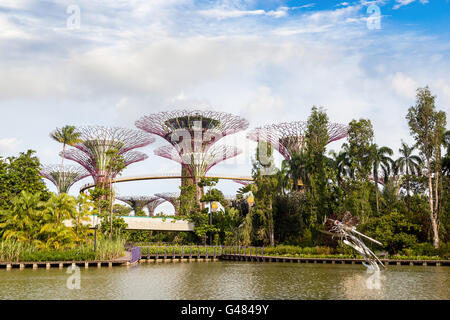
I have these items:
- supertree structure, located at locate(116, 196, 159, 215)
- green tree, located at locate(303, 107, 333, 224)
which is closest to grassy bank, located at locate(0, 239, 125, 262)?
green tree, located at locate(303, 107, 333, 224)

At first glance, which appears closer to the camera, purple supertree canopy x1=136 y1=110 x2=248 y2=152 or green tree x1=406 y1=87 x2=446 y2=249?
green tree x1=406 y1=87 x2=446 y2=249

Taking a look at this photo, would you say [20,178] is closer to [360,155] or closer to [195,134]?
[195,134]

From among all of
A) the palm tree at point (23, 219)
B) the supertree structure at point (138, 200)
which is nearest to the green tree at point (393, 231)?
the palm tree at point (23, 219)

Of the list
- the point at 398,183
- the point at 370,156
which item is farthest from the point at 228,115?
the point at 398,183

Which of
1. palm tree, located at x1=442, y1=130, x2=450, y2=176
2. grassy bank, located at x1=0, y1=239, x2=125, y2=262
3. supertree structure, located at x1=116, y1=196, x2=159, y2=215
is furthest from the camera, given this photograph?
supertree structure, located at x1=116, y1=196, x2=159, y2=215

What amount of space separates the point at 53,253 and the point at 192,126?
92.3ft

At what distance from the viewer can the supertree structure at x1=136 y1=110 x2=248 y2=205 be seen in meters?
51.4

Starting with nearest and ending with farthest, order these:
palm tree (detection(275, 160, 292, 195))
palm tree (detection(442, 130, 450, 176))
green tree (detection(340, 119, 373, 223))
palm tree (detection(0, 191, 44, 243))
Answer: palm tree (detection(0, 191, 44, 243)) < green tree (detection(340, 119, 373, 223)) < palm tree (detection(442, 130, 450, 176)) < palm tree (detection(275, 160, 292, 195))

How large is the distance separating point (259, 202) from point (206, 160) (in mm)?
16633

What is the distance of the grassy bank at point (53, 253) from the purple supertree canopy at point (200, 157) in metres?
25.7

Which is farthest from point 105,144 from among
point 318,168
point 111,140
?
point 318,168

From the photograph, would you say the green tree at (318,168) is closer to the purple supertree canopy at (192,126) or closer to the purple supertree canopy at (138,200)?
the purple supertree canopy at (192,126)

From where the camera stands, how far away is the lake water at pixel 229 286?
630 inches

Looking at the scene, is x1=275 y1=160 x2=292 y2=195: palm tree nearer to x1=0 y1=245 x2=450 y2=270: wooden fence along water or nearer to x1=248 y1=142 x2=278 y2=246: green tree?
x1=248 y1=142 x2=278 y2=246: green tree
